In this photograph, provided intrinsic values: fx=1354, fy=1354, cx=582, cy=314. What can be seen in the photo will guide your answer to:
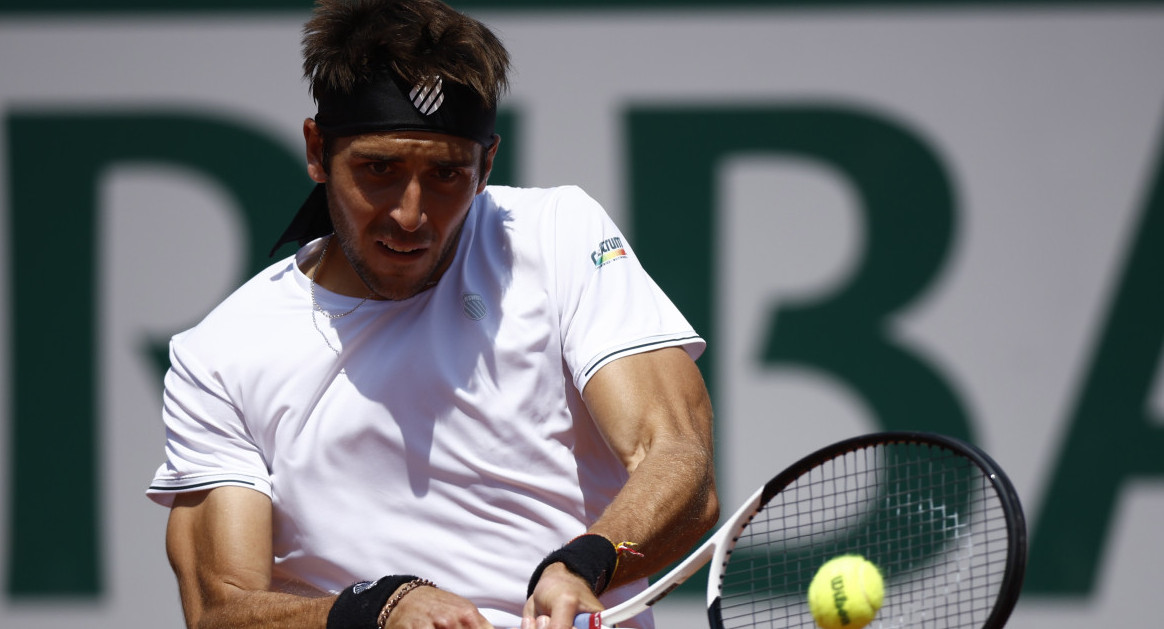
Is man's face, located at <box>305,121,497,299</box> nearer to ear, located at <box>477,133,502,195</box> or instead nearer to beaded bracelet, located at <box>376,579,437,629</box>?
ear, located at <box>477,133,502,195</box>

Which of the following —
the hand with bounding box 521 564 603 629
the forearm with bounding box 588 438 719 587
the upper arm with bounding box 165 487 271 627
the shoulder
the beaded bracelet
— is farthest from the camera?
the shoulder

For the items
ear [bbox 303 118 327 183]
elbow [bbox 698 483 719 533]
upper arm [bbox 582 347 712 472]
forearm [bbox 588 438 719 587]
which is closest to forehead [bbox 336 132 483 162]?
ear [bbox 303 118 327 183]

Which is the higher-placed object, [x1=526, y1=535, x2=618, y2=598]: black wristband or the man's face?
the man's face

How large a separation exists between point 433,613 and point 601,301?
2.25ft

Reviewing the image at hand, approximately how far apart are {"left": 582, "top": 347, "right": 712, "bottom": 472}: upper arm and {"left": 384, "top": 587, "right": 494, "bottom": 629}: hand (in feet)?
1.37

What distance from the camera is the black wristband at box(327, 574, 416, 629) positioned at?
2070 millimetres

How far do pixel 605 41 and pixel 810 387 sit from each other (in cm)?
145

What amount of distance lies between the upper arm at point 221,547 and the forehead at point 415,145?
663mm

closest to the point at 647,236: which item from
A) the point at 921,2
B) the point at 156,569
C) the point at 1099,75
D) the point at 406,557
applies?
the point at 921,2

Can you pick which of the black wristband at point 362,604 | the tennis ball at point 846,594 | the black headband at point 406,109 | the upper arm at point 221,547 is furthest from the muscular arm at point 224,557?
the tennis ball at point 846,594

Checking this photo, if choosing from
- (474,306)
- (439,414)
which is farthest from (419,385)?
(474,306)

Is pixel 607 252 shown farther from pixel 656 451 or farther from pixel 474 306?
pixel 656 451

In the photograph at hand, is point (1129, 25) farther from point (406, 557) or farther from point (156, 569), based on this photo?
point (156, 569)

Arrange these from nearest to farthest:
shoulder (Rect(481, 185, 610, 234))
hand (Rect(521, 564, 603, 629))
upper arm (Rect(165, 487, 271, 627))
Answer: hand (Rect(521, 564, 603, 629))
upper arm (Rect(165, 487, 271, 627))
shoulder (Rect(481, 185, 610, 234))
